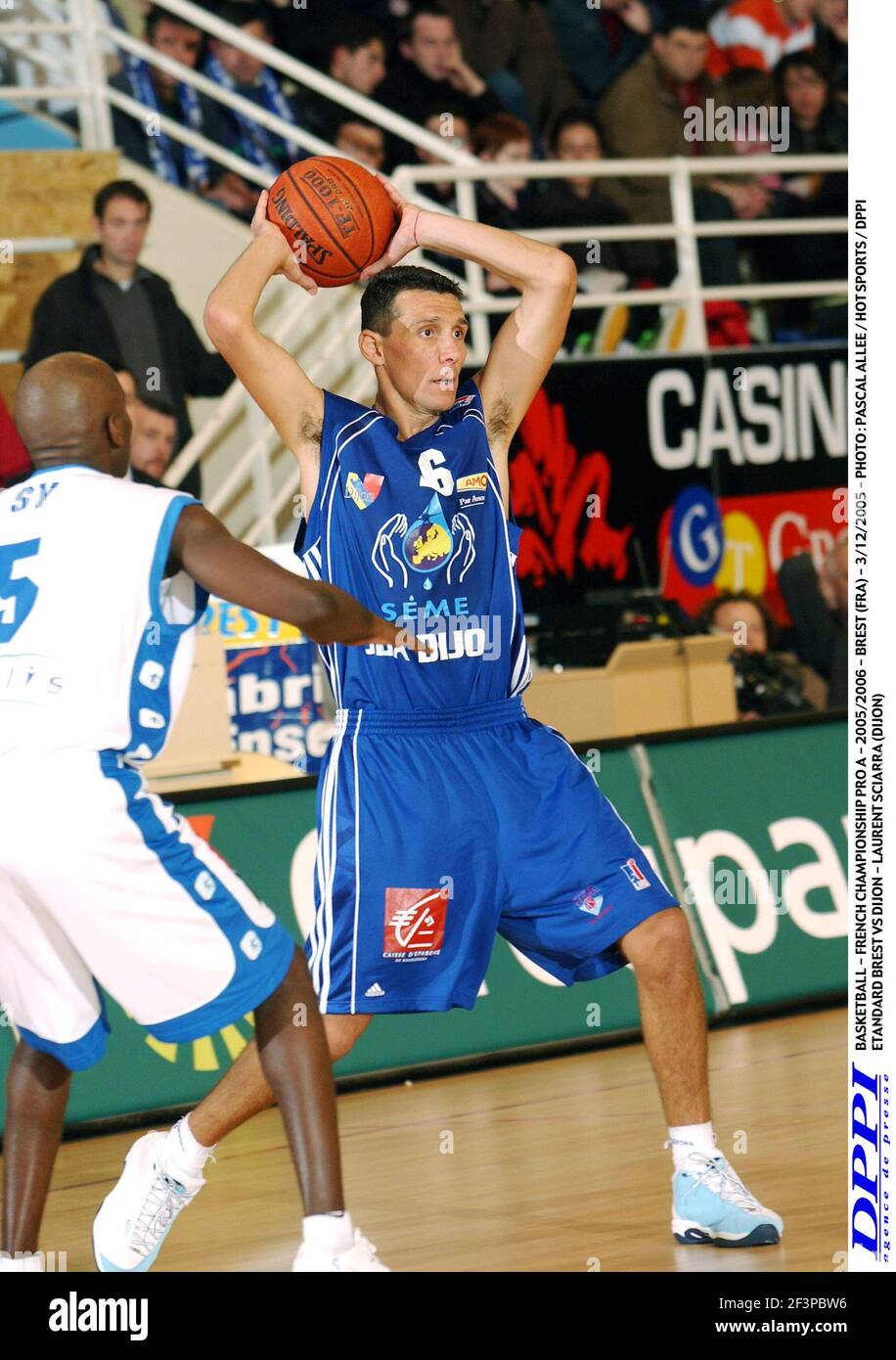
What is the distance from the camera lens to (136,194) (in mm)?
9242

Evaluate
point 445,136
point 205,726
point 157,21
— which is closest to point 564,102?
point 445,136

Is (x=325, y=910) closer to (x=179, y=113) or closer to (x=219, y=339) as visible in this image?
(x=219, y=339)

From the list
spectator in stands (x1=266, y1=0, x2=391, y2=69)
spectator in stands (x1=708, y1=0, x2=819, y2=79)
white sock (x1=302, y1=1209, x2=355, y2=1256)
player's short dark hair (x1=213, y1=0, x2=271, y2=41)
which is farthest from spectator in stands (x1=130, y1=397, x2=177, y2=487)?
spectator in stands (x1=708, y1=0, x2=819, y2=79)

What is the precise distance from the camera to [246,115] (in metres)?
10.9

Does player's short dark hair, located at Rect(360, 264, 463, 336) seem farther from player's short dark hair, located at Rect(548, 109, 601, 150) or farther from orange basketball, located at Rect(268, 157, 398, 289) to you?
player's short dark hair, located at Rect(548, 109, 601, 150)

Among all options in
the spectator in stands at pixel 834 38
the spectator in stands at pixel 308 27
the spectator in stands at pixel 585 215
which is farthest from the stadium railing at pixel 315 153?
the spectator in stands at pixel 834 38

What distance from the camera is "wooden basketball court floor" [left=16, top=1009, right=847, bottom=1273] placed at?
496 centimetres

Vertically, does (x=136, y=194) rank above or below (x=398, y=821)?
above

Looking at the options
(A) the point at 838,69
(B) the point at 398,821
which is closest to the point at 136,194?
(B) the point at 398,821

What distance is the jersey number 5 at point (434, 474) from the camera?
5.12 m

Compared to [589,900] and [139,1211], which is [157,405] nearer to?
[589,900]

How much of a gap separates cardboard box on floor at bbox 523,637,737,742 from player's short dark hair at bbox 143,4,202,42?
14.0ft

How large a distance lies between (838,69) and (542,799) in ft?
32.9

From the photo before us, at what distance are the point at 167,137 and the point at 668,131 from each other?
10.3 ft
